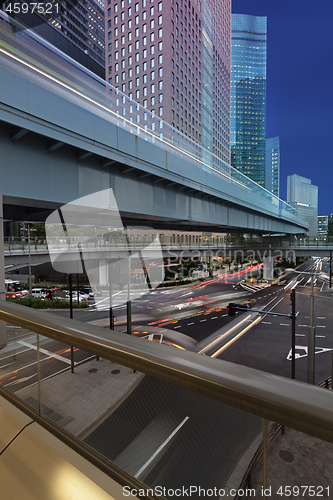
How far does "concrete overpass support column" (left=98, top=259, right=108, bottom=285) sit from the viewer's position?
106 feet

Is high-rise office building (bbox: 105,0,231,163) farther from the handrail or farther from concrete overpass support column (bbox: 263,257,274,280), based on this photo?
the handrail

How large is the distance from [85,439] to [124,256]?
98.9 ft

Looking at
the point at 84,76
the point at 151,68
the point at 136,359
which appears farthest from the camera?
the point at 151,68

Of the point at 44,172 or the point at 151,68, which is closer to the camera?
the point at 44,172

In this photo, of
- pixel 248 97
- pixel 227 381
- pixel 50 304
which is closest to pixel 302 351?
pixel 227 381

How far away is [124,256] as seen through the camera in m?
31.7

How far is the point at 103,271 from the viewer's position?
116 ft

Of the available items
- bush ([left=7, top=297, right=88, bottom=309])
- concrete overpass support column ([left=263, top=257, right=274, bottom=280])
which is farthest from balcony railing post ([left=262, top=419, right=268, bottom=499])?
concrete overpass support column ([left=263, top=257, right=274, bottom=280])

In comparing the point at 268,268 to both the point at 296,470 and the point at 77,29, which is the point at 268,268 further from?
the point at 77,29

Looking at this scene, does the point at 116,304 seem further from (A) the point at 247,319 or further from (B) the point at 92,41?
(B) the point at 92,41

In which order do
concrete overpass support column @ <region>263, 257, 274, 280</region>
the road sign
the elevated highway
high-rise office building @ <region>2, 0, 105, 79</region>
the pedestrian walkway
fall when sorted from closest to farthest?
the pedestrian walkway < the elevated highway < the road sign < concrete overpass support column @ <region>263, 257, 274, 280</region> < high-rise office building @ <region>2, 0, 105, 79</region>

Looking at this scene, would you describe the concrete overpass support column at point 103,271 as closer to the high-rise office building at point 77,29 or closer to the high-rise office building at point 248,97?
the high-rise office building at point 77,29

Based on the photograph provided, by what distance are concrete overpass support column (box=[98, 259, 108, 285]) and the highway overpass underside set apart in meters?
19.5

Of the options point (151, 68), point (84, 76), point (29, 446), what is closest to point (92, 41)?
point (151, 68)
